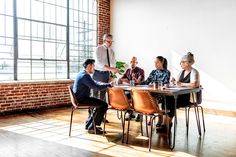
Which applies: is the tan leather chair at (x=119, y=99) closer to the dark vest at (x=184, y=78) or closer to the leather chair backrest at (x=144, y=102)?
the leather chair backrest at (x=144, y=102)

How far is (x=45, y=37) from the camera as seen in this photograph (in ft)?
20.9

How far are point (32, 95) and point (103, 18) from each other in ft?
10.1

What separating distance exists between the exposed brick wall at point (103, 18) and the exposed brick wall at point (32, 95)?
1797 mm

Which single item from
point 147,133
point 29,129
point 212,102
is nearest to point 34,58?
point 29,129

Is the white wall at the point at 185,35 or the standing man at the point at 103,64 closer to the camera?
the standing man at the point at 103,64

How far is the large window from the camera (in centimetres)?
565

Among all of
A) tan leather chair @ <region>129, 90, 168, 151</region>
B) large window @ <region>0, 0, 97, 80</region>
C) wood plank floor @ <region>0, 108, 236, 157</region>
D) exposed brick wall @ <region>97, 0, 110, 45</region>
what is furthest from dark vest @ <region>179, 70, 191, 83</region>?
exposed brick wall @ <region>97, 0, 110, 45</region>

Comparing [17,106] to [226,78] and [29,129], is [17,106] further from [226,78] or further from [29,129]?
[226,78]

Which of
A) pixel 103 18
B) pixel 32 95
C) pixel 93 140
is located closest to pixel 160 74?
pixel 93 140

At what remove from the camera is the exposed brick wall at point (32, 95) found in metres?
5.48

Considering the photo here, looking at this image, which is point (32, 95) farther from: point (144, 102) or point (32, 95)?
point (144, 102)

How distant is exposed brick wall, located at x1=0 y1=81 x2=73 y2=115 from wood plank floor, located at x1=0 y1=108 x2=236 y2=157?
395mm

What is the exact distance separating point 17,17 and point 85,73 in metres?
2.65

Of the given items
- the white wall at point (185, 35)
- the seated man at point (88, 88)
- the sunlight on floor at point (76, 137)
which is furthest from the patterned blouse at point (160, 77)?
the white wall at point (185, 35)
